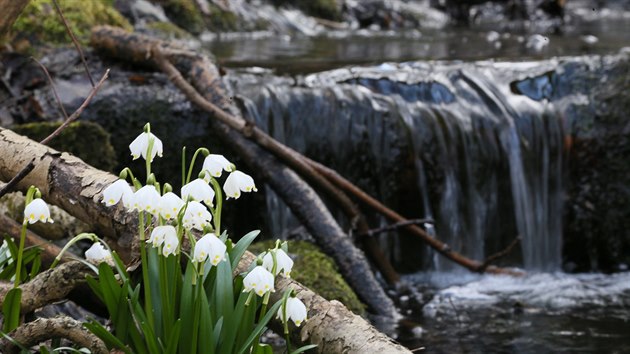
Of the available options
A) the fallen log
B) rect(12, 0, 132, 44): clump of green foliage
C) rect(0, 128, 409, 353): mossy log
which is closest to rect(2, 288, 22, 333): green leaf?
rect(0, 128, 409, 353): mossy log

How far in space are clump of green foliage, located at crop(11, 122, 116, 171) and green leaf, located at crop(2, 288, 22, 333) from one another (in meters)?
2.92

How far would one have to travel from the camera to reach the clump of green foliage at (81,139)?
609 centimetres

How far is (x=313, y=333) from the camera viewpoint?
10.5 ft

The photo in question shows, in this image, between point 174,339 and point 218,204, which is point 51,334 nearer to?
point 174,339

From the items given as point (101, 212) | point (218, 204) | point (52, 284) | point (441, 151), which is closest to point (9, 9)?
point (101, 212)

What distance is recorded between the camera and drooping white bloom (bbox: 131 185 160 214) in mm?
2711

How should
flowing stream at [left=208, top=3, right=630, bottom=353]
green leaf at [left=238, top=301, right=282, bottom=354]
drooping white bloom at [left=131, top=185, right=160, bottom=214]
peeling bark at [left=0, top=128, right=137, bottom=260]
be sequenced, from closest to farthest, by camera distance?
drooping white bloom at [left=131, top=185, right=160, bottom=214] → green leaf at [left=238, top=301, right=282, bottom=354] → peeling bark at [left=0, top=128, right=137, bottom=260] → flowing stream at [left=208, top=3, right=630, bottom=353]

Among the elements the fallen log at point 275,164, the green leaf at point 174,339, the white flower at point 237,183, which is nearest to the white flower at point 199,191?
the white flower at point 237,183

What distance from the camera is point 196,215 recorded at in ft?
9.20

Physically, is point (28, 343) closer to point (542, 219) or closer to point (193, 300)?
point (193, 300)

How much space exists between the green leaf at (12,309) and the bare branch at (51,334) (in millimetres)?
99

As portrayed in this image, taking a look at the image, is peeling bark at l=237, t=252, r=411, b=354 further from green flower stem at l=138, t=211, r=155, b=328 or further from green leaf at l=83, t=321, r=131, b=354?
green leaf at l=83, t=321, r=131, b=354

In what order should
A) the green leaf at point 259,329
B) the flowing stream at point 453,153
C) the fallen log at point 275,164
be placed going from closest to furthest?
1. the green leaf at point 259,329
2. the fallen log at point 275,164
3. the flowing stream at point 453,153

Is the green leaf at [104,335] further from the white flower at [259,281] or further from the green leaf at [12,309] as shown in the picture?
the white flower at [259,281]
